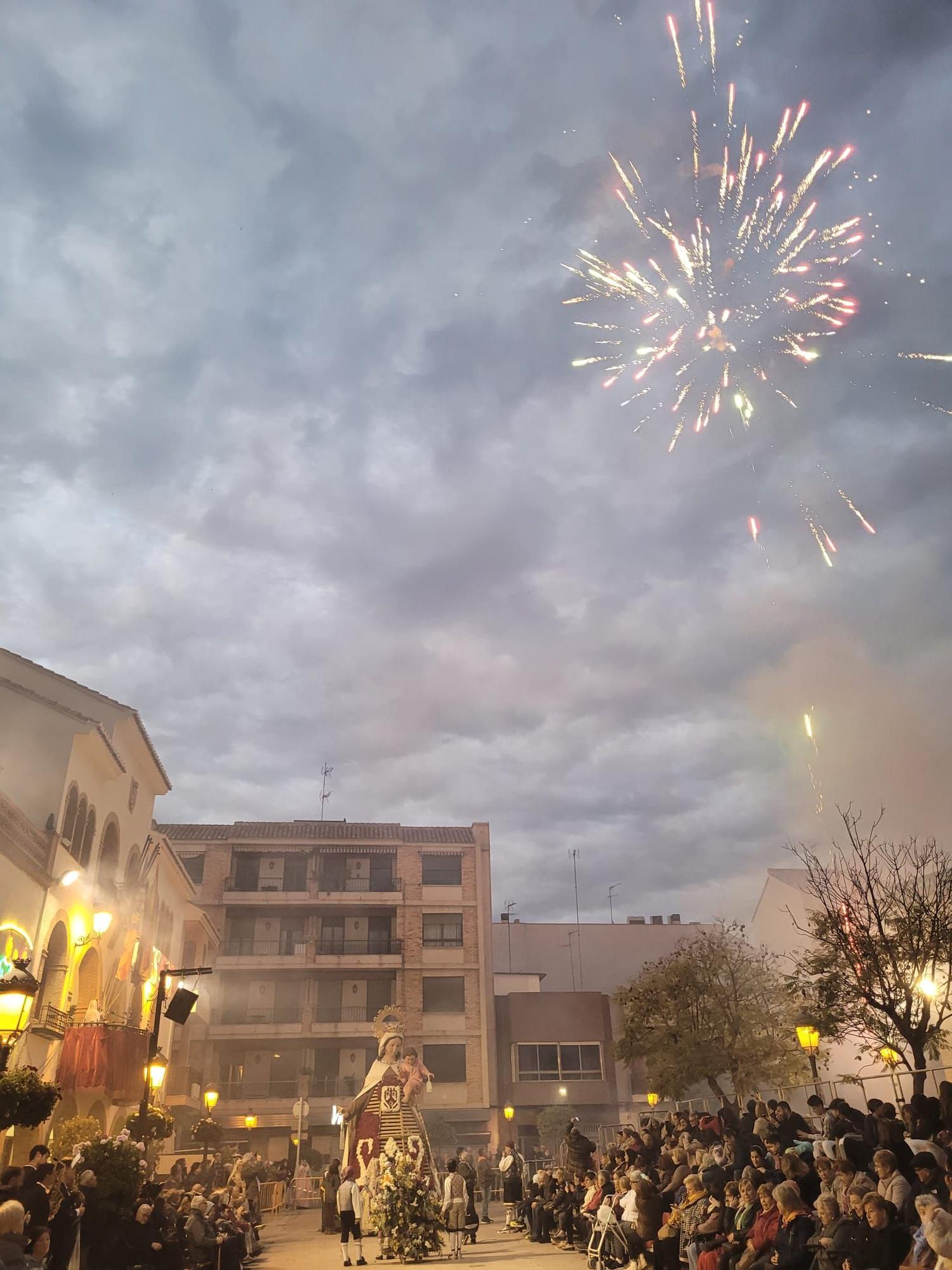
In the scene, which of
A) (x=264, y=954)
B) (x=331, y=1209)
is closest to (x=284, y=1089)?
(x=264, y=954)

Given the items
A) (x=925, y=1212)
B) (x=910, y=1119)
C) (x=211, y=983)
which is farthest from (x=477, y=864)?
(x=925, y=1212)

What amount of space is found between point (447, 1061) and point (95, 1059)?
26712mm

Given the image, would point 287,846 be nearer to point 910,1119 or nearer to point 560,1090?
point 560,1090

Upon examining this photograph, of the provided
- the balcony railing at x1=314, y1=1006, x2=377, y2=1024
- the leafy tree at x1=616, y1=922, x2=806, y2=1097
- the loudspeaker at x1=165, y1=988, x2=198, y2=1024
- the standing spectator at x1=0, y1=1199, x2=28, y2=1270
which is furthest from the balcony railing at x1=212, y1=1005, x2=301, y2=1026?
the standing spectator at x1=0, y1=1199, x2=28, y2=1270

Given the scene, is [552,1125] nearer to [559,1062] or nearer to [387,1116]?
[559,1062]

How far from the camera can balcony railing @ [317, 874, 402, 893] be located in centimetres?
4750

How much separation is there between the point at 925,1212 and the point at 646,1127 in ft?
38.4

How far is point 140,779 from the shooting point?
2866 cm

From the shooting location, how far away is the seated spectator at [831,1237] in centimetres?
891

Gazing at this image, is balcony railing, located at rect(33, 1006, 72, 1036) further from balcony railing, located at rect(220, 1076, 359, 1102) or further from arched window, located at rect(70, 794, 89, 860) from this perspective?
balcony railing, located at rect(220, 1076, 359, 1102)

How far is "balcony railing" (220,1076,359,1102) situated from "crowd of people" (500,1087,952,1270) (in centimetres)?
2766

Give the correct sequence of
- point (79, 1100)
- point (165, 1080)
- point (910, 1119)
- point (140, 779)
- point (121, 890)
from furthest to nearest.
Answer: point (165, 1080) → point (140, 779) → point (121, 890) → point (79, 1100) → point (910, 1119)

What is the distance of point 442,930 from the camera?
4706 centimetres

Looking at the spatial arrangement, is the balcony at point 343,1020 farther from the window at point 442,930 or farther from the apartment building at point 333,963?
the window at point 442,930
